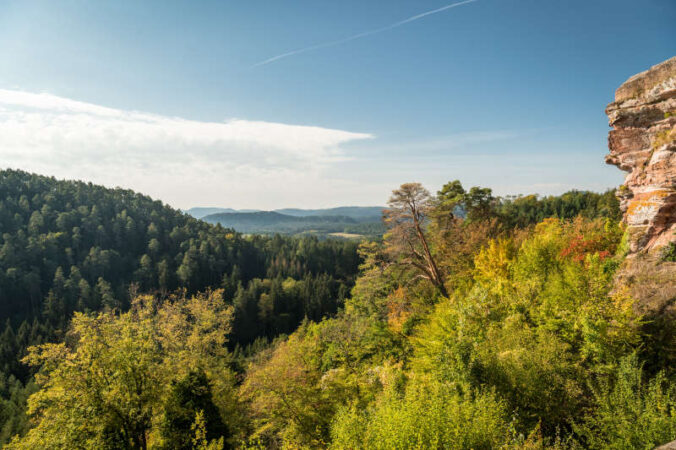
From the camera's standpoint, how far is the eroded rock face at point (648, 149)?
14.2 m

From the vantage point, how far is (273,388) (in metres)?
19.2

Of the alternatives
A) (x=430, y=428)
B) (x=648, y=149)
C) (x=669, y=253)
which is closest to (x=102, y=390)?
(x=430, y=428)

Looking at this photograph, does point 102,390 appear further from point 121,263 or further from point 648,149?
point 121,263

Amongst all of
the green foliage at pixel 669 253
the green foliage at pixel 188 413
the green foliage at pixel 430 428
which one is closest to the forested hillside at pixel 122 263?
the green foliage at pixel 188 413

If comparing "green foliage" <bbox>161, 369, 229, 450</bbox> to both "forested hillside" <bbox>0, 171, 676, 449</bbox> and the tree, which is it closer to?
"forested hillside" <bbox>0, 171, 676, 449</bbox>

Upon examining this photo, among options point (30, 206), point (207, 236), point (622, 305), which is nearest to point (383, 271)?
point (622, 305)

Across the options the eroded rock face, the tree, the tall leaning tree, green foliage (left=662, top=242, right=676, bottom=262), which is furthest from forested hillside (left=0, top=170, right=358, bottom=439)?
green foliage (left=662, top=242, right=676, bottom=262)

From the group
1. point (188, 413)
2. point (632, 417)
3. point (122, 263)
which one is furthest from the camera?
point (122, 263)

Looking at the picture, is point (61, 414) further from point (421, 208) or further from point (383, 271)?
point (421, 208)

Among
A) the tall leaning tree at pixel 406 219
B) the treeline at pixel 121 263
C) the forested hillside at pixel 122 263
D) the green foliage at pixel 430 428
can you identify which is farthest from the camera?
the treeline at pixel 121 263

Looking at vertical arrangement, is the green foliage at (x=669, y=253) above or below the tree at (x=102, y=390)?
above

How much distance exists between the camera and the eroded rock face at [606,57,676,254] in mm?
14234

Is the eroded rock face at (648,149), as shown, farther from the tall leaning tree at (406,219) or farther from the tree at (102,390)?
the tree at (102,390)

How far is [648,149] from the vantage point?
616 inches
